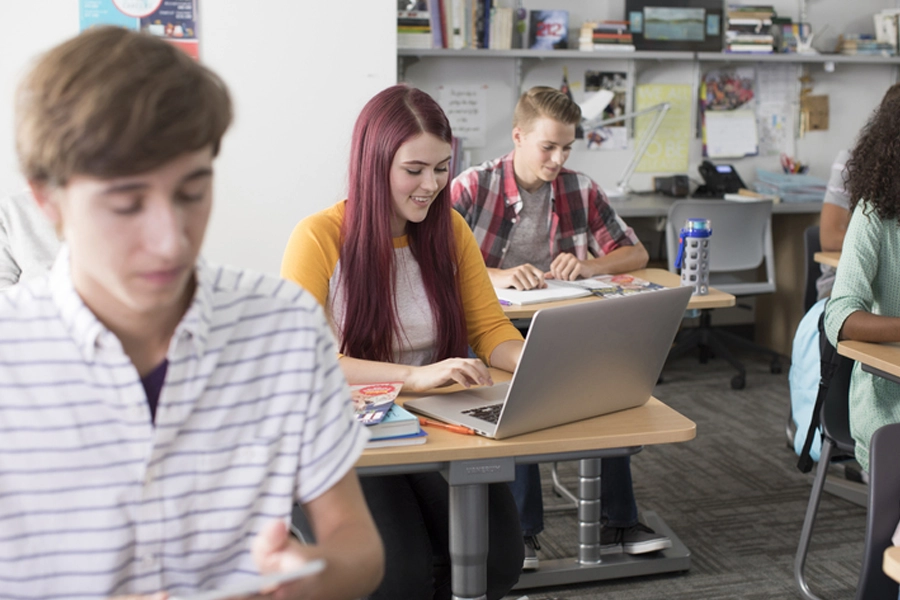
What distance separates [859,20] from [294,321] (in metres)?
5.01

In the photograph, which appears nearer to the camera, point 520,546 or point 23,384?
point 23,384

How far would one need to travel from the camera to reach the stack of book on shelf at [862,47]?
4.95 meters

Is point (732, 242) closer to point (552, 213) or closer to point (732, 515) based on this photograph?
point (552, 213)

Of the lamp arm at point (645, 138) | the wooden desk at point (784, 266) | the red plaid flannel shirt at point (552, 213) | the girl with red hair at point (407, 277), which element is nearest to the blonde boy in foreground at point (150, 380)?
the girl with red hair at point (407, 277)

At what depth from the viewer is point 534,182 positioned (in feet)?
9.96

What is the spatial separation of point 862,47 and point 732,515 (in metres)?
3.19

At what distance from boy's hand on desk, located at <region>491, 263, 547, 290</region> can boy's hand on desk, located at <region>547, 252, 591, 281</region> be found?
7.5 inches

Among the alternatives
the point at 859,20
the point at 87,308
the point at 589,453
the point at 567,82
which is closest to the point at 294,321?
the point at 87,308

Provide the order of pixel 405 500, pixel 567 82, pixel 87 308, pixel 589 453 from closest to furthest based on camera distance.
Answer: pixel 87 308
pixel 589 453
pixel 405 500
pixel 567 82

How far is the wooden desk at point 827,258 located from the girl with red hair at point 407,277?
1.61 metres

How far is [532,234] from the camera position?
3.07 m

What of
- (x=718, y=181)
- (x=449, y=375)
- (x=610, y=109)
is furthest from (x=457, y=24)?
(x=449, y=375)

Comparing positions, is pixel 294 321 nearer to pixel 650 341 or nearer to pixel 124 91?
pixel 124 91

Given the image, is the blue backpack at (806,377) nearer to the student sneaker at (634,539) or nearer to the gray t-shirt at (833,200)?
the student sneaker at (634,539)
